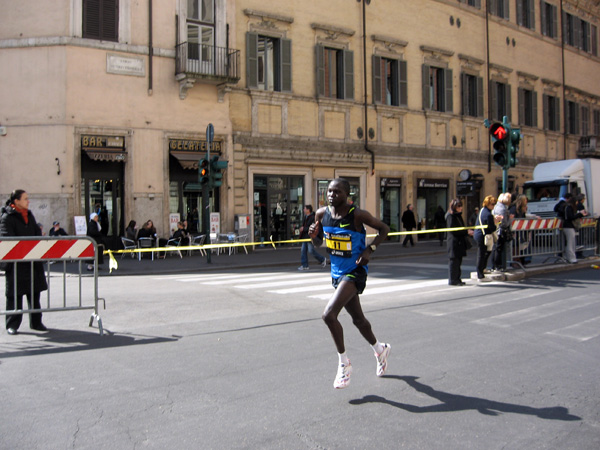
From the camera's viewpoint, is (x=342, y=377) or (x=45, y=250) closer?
(x=342, y=377)

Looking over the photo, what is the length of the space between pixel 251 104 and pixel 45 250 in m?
15.7

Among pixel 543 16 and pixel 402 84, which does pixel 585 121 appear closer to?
pixel 543 16

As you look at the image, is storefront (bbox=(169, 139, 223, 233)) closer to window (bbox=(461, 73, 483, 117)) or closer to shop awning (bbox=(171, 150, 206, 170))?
shop awning (bbox=(171, 150, 206, 170))

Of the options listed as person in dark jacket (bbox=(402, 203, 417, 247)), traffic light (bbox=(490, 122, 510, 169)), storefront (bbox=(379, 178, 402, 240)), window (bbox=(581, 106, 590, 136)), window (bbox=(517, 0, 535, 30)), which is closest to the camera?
traffic light (bbox=(490, 122, 510, 169))

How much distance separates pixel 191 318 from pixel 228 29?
1578 cm

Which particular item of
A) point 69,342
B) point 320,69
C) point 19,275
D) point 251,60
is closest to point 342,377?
point 69,342

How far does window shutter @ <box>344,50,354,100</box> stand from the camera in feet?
81.8

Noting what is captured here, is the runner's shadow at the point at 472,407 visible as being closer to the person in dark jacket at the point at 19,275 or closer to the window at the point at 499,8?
the person in dark jacket at the point at 19,275

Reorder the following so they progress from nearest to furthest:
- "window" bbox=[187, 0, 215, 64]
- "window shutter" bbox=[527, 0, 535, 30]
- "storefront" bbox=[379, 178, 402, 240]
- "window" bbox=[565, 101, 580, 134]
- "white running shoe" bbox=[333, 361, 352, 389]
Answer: "white running shoe" bbox=[333, 361, 352, 389] → "window" bbox=[187, 0, 215, 64] → "storefront" bbox=[379, 178, 402, 240] → "window shutter" bbox=[527, 0, 535, 30] → "window" bbox=[565, 101, 580, 134]

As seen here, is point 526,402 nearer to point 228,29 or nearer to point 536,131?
point 228,29

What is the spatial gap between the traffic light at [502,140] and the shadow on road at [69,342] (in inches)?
344

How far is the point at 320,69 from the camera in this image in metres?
24.1

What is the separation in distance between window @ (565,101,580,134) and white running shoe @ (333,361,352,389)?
122 feet

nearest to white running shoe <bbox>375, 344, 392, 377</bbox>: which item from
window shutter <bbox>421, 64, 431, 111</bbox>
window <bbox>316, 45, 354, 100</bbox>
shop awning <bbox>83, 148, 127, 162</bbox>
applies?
shop awning <bbox>83, 148, 127, 162</bbox>
